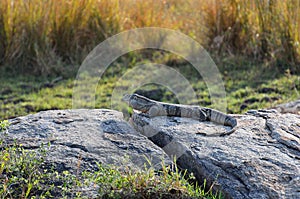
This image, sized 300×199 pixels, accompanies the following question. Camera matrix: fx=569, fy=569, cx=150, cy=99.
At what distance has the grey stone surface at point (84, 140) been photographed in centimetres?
481

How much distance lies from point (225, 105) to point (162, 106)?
311cm

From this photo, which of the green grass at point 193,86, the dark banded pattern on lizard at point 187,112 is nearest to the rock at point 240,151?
the dark banded pattern on lizard at point 187,112

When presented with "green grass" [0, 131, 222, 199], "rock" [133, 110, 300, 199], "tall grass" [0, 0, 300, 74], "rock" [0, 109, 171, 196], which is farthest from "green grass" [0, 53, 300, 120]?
"green grass" [0, 131, 222, 199]

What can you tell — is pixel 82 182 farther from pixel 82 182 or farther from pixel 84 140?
pixel 84 140

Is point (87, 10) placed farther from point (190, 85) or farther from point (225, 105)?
point (225, 105)

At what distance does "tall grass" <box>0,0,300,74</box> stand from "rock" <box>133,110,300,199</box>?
455 cm

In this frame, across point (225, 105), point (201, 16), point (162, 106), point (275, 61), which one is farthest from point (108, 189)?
point (201, 16)

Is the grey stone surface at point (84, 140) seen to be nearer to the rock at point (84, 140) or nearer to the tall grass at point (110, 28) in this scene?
the rock at point (84, 140)

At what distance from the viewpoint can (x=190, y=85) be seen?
378 inches

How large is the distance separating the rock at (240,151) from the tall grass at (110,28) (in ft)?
14.9

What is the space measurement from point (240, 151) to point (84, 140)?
138 cm

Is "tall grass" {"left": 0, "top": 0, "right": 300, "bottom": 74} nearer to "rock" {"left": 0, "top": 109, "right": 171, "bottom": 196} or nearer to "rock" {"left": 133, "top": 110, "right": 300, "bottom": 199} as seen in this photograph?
"rock" {"left": 133, "top": 110, "right": 300, "bottom": 199}

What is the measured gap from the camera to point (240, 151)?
16.1 ft

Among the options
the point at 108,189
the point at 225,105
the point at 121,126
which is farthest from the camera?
the point at 225,105
